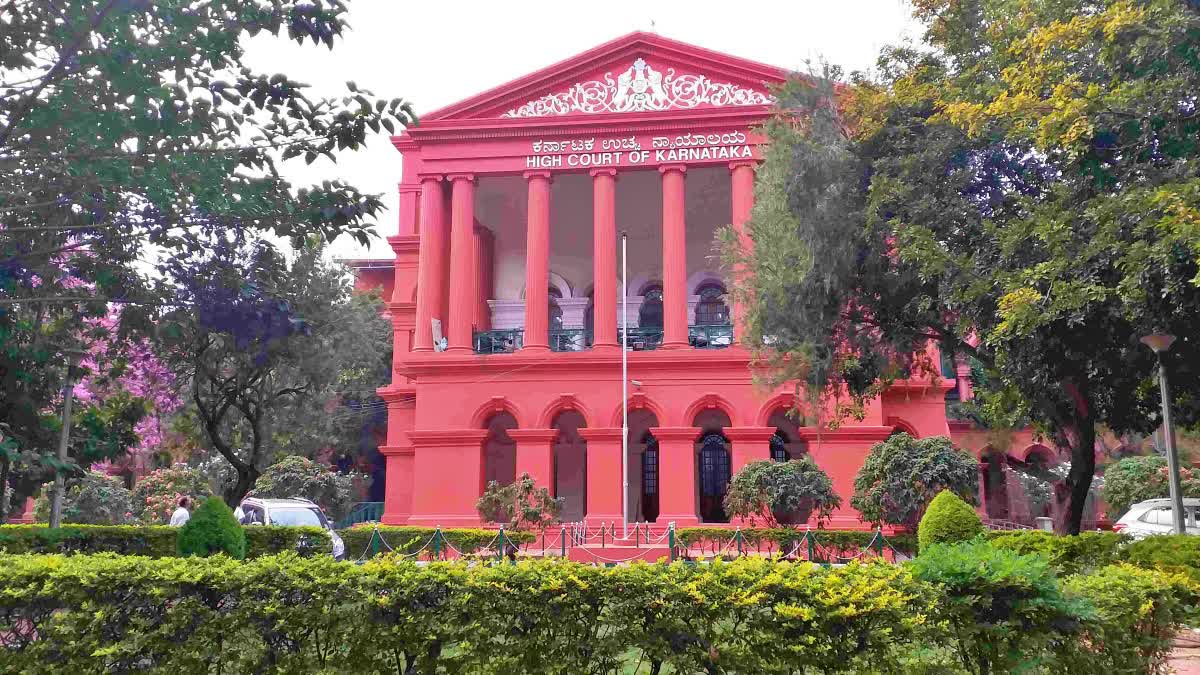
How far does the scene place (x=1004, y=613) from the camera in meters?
5.81

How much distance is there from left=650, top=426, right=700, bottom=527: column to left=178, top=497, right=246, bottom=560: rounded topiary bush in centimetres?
1428

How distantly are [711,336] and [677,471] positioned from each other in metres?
4.74

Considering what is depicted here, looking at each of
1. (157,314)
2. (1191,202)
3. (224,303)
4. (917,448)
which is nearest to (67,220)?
(157,314)

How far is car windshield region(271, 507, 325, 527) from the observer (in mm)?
20672

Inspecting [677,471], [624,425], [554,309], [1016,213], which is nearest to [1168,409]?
[1016,213]

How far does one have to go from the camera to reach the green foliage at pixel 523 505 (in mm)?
22906

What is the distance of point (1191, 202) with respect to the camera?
9539mm

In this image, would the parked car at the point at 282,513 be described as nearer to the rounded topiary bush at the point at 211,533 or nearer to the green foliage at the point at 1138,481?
the rounded topiary bush at the point at 211,533

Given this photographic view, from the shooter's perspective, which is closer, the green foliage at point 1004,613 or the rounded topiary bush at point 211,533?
the green foliage at point 1004,613

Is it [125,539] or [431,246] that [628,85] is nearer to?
[431,246]

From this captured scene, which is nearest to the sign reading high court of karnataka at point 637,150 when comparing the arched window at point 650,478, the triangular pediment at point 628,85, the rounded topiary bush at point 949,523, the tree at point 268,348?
the triangular pediment at point 628,85

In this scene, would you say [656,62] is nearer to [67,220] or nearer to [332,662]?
[67,220]

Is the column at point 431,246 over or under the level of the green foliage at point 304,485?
over

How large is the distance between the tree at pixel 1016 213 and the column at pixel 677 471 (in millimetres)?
7922
